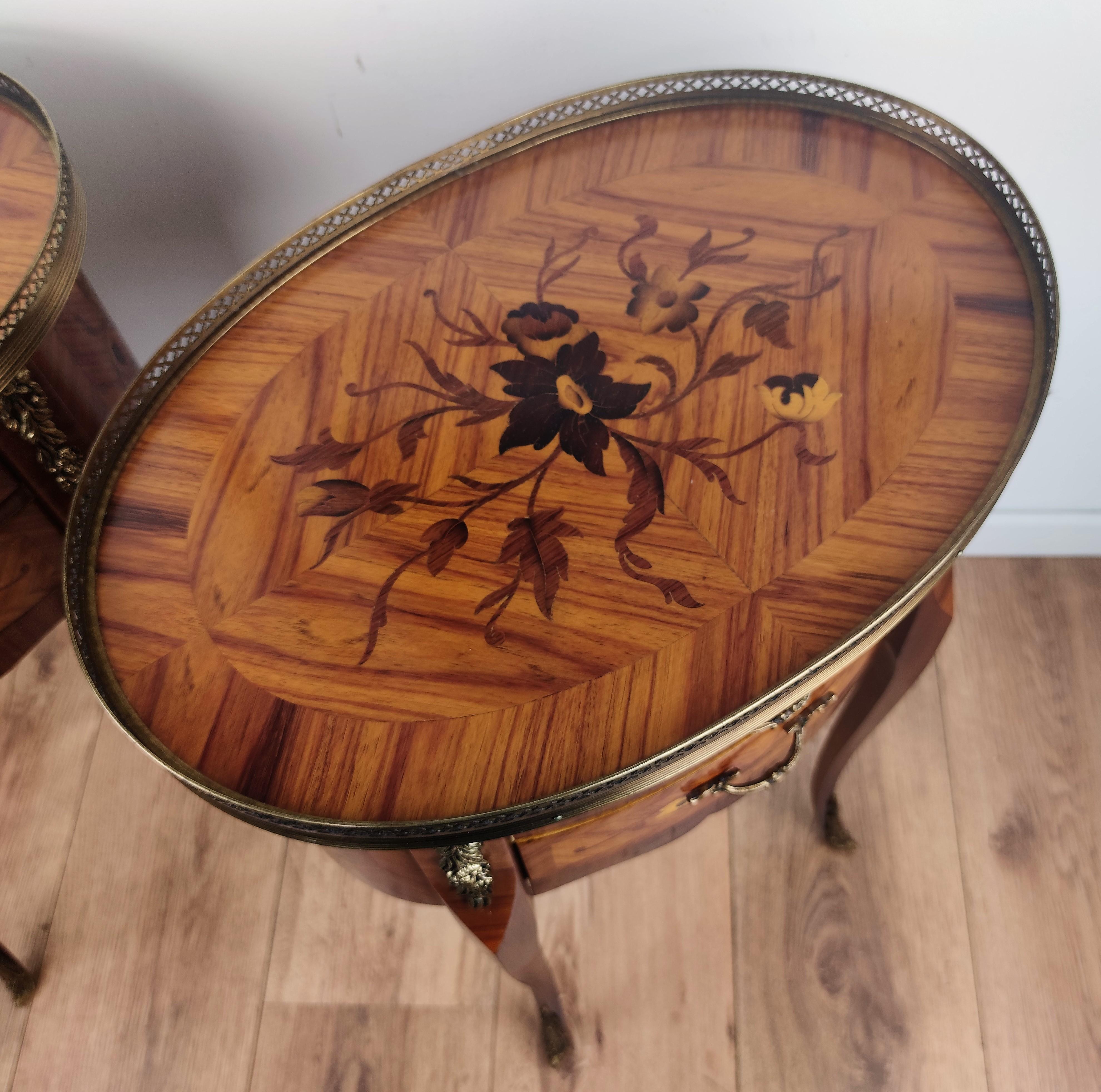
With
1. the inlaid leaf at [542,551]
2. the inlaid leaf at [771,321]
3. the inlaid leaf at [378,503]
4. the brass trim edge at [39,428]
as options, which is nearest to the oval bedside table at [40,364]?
the brass trim edge at [39,428]

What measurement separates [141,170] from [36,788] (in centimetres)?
63

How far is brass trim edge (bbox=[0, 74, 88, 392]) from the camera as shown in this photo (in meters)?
0.57

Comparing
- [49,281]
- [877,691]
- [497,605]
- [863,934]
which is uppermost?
[49,281]

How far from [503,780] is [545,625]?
0.08 meters

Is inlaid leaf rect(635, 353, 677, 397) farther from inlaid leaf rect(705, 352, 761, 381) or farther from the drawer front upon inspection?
the drawer front

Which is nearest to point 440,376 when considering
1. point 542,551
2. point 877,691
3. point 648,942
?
point 542,551

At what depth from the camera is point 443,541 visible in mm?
527

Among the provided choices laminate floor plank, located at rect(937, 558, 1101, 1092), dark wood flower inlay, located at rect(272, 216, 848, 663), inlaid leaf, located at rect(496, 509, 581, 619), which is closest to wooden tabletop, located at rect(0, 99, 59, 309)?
dark wood flower inlay, located at rect(272, 216, 848, 663)

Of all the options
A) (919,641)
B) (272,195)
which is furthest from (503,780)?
(272,195)

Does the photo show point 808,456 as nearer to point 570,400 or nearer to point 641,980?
point 570,400

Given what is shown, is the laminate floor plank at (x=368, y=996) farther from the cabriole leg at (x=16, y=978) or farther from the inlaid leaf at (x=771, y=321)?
the inlaid leaf at (x=771, y=321)

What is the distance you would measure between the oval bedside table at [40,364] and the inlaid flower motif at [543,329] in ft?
0.95

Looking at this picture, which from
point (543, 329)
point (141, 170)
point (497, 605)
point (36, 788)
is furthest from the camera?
point (36, 788)

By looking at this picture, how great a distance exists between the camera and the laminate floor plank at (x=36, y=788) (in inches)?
35.9
